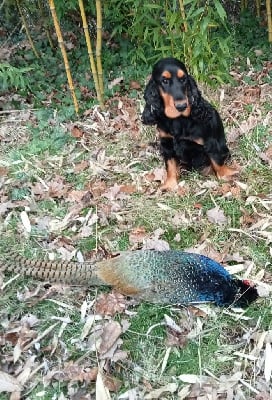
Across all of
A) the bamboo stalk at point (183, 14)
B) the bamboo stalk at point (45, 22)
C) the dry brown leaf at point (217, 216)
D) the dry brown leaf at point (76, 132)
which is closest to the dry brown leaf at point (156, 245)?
the dry brown leaf at point (217, 216)

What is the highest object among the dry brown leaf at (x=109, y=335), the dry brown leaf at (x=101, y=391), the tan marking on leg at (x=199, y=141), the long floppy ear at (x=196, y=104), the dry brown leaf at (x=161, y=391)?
the long floppy ear at (x=196, y=104)

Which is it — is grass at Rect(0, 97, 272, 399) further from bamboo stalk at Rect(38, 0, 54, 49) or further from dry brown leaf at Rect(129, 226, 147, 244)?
bamboo stalk at Rect(38, 0, 54, 49)

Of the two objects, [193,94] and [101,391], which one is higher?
[193,94]

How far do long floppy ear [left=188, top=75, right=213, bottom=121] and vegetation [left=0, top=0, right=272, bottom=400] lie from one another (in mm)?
478

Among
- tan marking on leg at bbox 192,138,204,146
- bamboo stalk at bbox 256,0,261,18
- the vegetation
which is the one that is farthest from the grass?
bamboo stalk at bbox 256,0,261,18

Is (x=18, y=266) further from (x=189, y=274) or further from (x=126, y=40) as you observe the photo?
(x=126, y=40)

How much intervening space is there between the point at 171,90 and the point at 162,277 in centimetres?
112

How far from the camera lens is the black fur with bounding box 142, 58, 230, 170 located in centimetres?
329

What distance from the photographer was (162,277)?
9.50ft

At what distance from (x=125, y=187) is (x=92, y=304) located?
1.09 meters

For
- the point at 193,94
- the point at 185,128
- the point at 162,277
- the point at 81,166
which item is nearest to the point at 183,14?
the point at 193,94

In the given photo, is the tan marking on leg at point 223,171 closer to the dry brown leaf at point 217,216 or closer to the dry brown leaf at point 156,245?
the dry brown leaf at point 217,216

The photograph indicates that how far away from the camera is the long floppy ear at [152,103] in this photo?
11.2 feet

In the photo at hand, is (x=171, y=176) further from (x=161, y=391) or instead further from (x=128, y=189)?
(x=161, y=391)
